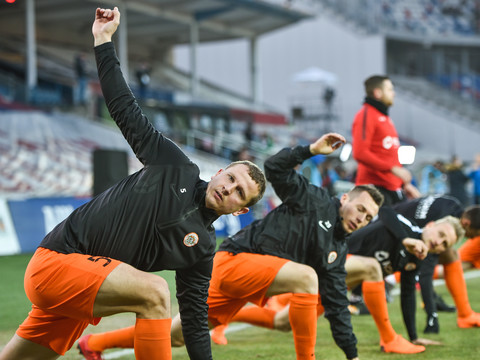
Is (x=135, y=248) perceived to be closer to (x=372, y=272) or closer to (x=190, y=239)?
(x=190, y=239)

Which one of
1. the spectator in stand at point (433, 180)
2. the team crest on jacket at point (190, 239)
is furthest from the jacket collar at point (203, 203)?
the spectator in stand at point (433, 180)

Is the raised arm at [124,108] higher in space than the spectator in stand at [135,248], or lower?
higher

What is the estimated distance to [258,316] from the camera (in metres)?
5.66

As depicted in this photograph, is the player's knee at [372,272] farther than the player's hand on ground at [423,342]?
No

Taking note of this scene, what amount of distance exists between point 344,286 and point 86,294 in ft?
6.90

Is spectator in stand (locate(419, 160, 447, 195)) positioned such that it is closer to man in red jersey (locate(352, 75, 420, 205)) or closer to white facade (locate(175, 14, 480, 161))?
white facade (locate(175, 14, 480, 161))

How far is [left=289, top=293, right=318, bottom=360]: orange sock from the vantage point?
445 centimetres

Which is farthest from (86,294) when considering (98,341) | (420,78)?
(420,78)

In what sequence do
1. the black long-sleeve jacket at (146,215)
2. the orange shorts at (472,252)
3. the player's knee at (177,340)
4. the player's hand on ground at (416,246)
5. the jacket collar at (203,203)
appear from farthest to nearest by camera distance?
1. the orange shorts at (472,252)
2. the player's hand on ground at (416,246)
3. the player's knee at (177,340)
4. the jacket collar at (203,203)
5. the black long-sleeve jacket at (146,215)

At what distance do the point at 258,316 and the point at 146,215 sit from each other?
7.83ft

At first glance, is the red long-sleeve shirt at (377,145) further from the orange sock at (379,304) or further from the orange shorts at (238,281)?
the orange shorts at (238,281)

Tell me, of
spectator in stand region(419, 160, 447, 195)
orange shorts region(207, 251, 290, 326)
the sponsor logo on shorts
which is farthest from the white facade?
the sponsor logo on shorts

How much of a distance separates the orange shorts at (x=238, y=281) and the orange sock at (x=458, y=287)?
242 centimetres

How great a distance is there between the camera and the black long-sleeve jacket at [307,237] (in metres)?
4.80
